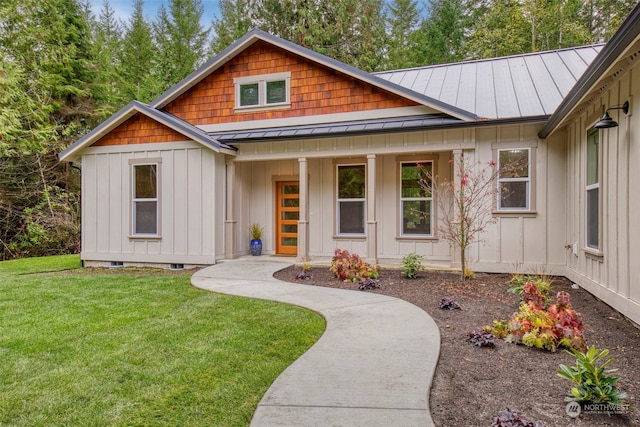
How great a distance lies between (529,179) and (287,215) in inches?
234

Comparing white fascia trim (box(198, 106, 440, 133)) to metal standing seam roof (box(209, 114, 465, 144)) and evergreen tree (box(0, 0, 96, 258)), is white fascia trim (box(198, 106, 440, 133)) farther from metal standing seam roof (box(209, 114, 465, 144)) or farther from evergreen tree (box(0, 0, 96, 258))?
A: evergreen tree (box(0, 0, 96, 258))

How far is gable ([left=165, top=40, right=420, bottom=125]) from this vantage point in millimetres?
9375

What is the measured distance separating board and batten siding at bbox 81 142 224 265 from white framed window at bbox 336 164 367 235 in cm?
296

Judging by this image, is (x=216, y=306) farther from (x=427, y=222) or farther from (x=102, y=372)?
(x=427, y=222)

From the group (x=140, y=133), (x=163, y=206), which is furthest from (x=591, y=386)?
(x=140, y=133)

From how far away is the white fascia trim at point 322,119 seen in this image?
8922mm

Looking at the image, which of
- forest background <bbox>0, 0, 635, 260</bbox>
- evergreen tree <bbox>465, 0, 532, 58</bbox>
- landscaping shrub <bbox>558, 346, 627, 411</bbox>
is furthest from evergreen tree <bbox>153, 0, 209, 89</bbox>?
landscaping shrub <bbox>558, 346, 627, 411</bbox>

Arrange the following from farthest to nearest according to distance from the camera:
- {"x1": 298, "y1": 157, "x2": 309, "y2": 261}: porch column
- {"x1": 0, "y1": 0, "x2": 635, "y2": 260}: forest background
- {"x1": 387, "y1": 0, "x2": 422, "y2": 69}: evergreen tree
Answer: {"x1": 387, "y1": 0, "x2": 422, "y2": 69}: evergreen tree → {"x1": 0, "y1": 0, "x2": 635, "y2": 260}: forest background → {"x1": 298, "y1": 157, "x2": 309, "y2": 261}: porch column

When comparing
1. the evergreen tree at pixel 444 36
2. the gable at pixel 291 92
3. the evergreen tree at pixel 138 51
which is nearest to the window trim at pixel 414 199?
the gable at pixel 291 92

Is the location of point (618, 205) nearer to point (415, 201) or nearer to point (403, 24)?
point (415, 201)

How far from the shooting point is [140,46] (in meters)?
22.2

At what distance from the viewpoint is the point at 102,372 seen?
129 inches

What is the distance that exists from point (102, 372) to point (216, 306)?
213cm

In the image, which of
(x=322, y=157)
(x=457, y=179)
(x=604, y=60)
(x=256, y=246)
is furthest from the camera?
(x=256, y=246)
